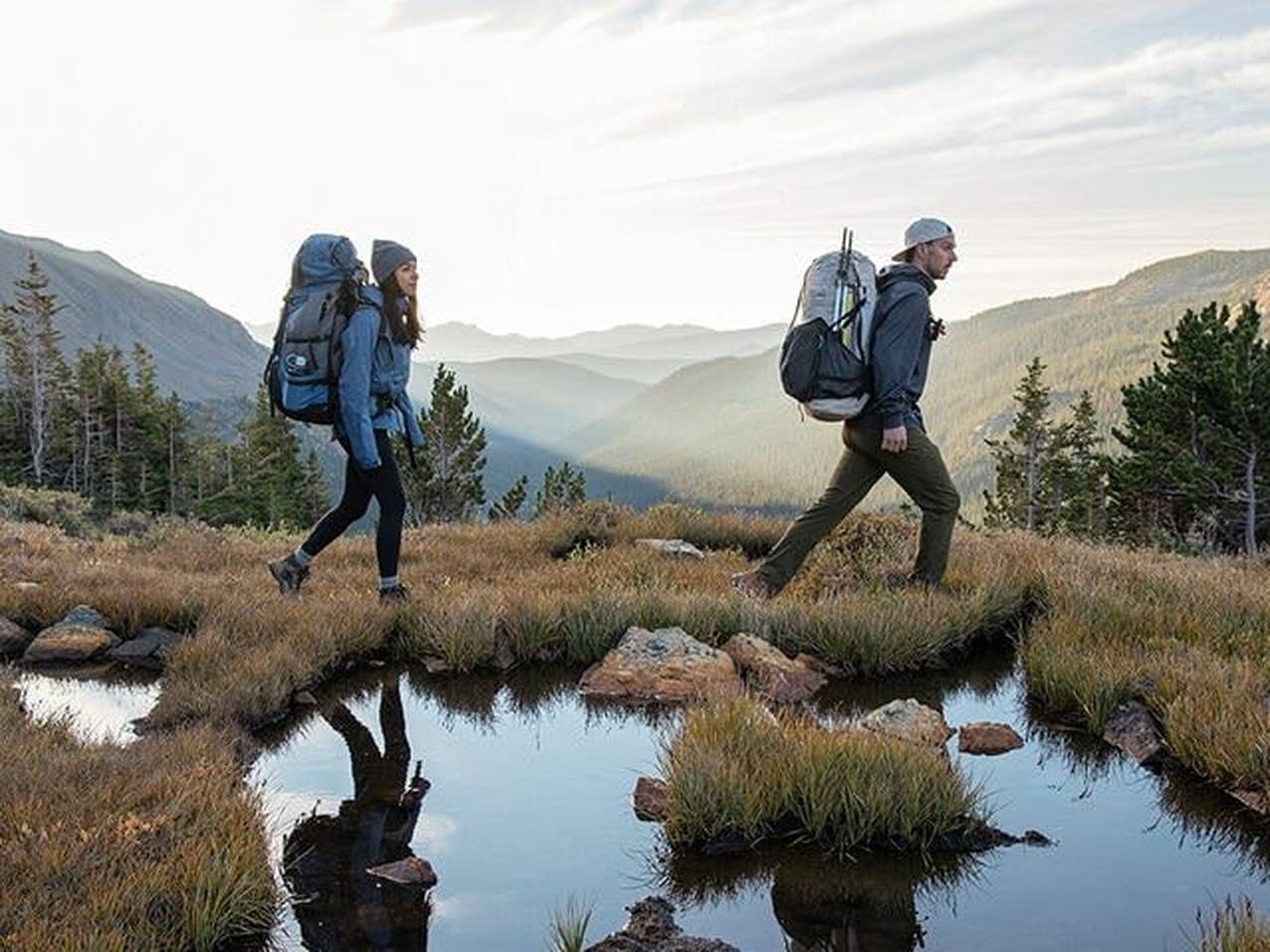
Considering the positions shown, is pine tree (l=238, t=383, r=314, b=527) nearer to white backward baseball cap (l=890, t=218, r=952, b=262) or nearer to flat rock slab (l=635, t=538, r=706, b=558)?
flat rock slab (l=635, t=538, r=706, b=558)

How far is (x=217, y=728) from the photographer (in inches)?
181

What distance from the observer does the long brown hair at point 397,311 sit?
6844mm

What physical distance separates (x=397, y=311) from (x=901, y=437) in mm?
3430

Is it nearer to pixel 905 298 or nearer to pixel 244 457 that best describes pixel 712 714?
pixel 905 298

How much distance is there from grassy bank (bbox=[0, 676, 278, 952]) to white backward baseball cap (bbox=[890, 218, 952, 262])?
16.9 feet

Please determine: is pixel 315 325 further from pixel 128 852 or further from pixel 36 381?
pixel 36 381

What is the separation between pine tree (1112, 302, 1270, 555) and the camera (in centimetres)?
3209

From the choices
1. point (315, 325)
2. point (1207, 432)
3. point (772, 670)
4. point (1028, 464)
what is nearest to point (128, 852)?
point (772, 670)

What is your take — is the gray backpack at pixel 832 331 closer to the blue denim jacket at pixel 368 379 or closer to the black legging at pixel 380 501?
the blue denim jacket at pixel 368 379

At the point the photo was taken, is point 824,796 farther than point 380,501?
No

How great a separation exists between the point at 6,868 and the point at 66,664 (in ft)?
11.9

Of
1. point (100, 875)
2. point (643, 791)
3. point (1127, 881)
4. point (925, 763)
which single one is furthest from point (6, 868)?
point (1127, 881)

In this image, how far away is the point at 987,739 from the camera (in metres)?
4.70

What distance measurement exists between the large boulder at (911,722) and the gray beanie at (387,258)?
419cm
